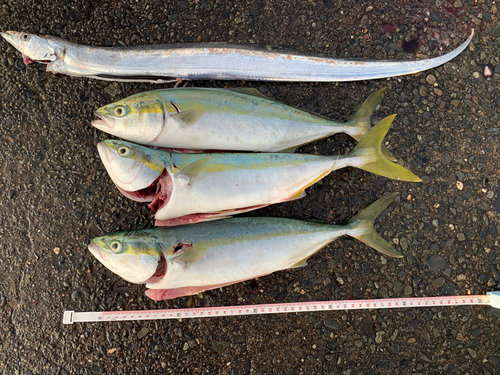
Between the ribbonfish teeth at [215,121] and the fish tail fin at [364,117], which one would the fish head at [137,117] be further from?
the fish tail fin at [364,117]

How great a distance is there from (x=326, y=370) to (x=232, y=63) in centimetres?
282

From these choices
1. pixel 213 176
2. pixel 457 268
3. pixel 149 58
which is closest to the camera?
pixel 213 176

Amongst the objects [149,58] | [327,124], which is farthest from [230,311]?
[149,58]

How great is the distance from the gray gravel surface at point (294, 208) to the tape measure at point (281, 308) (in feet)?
0.20

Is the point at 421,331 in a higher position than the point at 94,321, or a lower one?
higher

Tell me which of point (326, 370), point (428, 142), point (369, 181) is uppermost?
point (428, 142)

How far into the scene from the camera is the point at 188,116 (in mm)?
2424

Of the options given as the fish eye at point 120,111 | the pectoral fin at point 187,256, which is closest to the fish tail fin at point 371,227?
the pectoral fin at point 187,256

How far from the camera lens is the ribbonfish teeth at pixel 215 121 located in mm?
2432

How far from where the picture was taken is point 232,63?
2740mm

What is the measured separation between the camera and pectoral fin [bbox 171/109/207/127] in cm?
242

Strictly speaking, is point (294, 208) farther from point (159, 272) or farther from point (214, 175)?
point (159, 272)

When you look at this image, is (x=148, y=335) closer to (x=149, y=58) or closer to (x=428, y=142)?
(x=149, y=58)

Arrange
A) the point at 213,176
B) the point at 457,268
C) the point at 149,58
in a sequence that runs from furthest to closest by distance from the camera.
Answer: the point at 457,268, the point at 149,58, the point at 213,176
